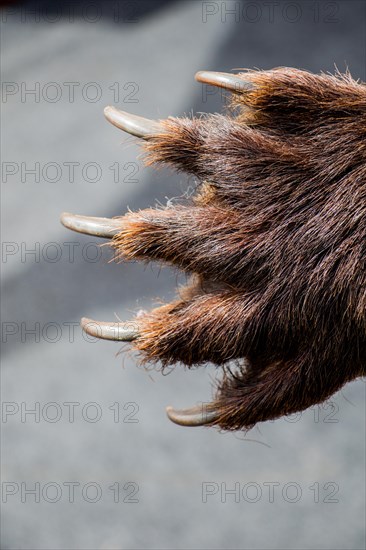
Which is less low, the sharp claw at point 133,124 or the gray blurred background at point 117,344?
the sharp claw at point 133,124

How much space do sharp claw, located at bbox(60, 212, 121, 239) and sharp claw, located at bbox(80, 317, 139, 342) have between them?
0.10 m

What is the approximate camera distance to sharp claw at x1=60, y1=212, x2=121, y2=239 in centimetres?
98

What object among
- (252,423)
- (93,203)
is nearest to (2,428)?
(93,203)

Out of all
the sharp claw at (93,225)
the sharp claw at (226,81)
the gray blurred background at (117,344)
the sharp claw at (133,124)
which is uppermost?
the sharp claw at (226,81)

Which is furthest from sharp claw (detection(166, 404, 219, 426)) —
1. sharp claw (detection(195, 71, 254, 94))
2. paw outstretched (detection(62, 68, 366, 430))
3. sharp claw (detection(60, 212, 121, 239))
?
sharp claw (detection(195, 71, 254, 94))

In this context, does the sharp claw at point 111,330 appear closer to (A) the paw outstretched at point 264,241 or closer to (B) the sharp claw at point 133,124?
(A) the paw outstretched at point 264,241

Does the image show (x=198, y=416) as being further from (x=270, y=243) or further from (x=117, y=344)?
(x=117, y=344)

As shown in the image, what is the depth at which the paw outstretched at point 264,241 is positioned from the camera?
95 centimetres

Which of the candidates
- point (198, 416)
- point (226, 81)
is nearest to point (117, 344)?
point (198, 416)

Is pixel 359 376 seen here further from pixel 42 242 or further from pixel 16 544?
pixel 42 242

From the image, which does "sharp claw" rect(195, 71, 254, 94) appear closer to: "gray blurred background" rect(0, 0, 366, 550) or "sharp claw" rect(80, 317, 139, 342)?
"sharp claw" rect(80, 317, 139, 342)

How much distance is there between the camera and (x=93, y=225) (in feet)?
3.22

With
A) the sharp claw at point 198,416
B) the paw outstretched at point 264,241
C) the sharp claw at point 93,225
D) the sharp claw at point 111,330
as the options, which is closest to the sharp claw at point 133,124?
the paw outstretched at point 264,241

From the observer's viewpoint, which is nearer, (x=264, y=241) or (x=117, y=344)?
(x=264, y=241)
